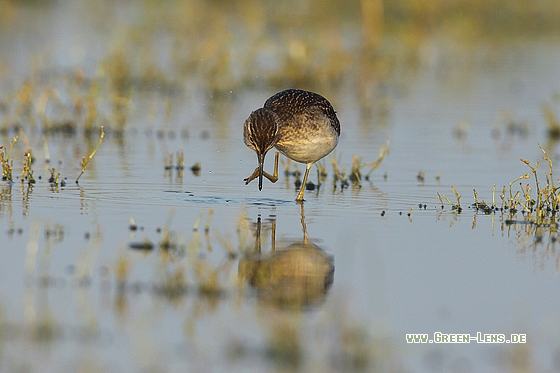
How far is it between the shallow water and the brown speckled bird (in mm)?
487

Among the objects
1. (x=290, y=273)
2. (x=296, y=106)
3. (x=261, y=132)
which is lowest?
(x=290, y=273)

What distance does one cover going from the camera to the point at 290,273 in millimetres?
7402

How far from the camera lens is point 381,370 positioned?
17.9 feet

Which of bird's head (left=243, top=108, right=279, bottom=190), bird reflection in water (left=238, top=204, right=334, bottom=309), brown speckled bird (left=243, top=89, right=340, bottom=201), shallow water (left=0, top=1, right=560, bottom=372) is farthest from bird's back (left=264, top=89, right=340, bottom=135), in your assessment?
bird reflection in water (left=238, top=204, right=334, bottom=309)

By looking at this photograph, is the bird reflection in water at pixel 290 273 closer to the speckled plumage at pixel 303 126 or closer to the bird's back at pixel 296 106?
the speckled plumage at pixel 303 126

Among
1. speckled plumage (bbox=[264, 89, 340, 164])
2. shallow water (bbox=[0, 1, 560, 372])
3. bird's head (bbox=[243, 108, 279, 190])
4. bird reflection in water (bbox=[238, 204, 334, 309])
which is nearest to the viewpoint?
shallow water (bbox=[0, 1, 560, 372])

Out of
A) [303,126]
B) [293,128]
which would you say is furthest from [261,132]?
[303,126]

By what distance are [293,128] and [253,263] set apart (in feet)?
10.7

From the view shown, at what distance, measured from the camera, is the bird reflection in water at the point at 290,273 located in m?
6.67

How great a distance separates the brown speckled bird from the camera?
10.2 metres

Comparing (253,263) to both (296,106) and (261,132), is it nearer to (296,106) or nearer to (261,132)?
(261,132)

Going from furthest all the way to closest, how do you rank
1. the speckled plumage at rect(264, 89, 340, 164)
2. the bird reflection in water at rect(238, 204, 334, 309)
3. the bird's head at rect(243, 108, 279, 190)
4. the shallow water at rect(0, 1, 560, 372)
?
the speckled plumage at rect(264, 89, 340, 164)
the bird's head at rect(243, 108, 279, 190)
the bird reflection in water at rect(238, 204, 334, 309)
the shallow water at rect(0, 1, 560, 372)

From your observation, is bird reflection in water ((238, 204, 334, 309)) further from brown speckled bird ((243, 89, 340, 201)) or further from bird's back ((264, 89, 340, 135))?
bird's back ((264, 89, 340, 135))

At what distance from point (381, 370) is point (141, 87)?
49.2ft
